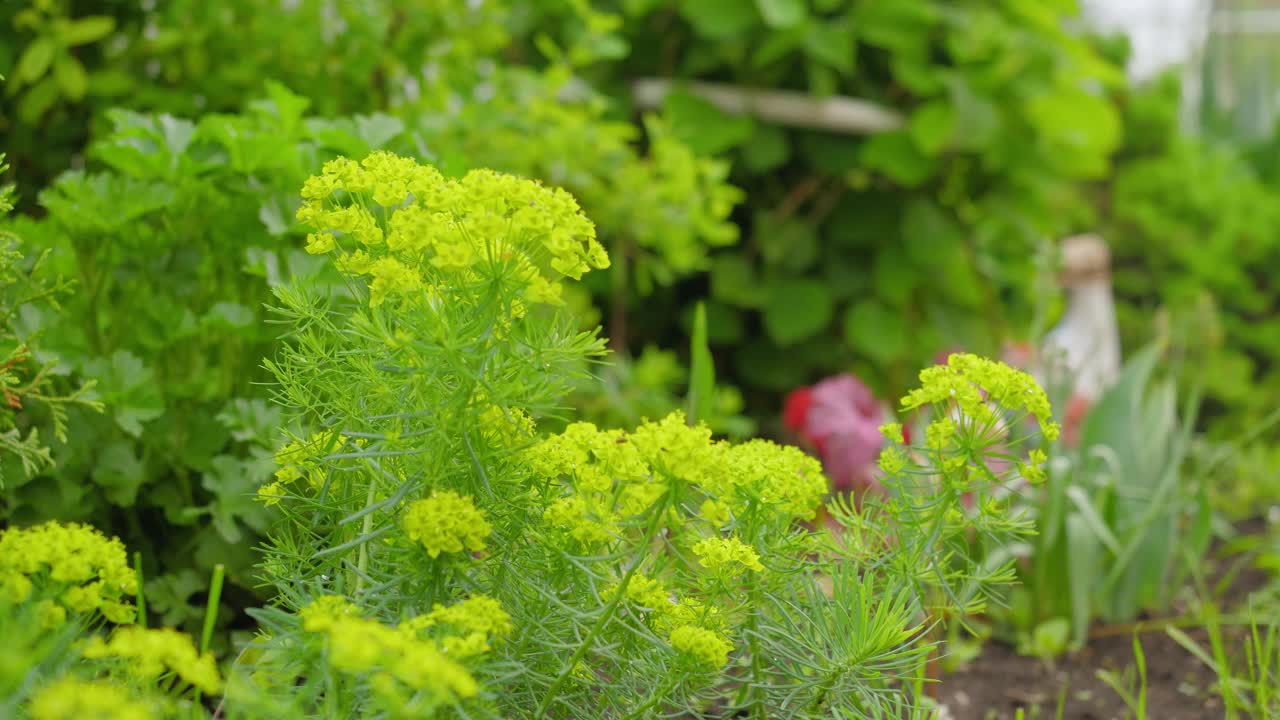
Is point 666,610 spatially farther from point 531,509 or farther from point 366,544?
point 366,544

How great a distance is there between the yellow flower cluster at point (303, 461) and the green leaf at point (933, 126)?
80.0 inches

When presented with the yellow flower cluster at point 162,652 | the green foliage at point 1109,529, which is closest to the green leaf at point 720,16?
the green foliage at point 1109,529

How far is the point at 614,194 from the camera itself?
2.18 m

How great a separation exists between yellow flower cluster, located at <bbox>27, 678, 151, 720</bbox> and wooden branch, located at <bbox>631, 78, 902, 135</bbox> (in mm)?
2372

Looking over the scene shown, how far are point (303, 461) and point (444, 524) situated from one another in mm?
222

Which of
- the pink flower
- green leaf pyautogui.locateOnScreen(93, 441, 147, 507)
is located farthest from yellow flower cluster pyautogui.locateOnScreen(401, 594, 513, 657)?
the pink flower

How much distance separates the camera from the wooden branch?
9.20 feet

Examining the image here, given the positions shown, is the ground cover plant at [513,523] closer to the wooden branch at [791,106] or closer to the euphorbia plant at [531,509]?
the euphorbia plant at [531,509]

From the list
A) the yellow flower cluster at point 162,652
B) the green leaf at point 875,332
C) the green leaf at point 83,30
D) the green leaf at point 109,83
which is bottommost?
the green leaf at point 875,332

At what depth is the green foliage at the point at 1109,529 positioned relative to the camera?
5.91ft

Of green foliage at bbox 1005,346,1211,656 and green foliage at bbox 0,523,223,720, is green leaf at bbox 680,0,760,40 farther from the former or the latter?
green foliage at bbox 0,523,223,720

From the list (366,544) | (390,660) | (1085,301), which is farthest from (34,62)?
(1085,301)

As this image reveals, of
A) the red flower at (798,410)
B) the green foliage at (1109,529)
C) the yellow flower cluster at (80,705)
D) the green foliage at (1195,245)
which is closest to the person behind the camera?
the yellow flower cluster at (80,705)

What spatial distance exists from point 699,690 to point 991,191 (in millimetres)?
2351
